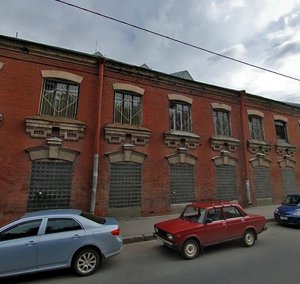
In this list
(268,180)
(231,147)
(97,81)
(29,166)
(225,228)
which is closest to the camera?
(225,228)

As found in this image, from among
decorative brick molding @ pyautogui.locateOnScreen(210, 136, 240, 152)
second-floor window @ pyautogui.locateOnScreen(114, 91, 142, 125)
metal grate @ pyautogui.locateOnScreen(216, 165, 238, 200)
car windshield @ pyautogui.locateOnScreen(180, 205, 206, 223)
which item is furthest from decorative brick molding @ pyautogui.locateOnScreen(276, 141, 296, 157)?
car windshield @ pyautogui.locateOnScreen(180, 205, 206, 223)

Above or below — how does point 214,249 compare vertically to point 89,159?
below

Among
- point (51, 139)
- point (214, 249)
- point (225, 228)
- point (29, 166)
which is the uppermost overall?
point (51, 139)

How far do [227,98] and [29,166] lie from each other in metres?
12.2

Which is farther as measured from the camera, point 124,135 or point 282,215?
point 124,135

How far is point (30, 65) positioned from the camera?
1012cm

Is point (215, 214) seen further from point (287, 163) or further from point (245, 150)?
point (287, 163)

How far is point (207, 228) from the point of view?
22.4ft

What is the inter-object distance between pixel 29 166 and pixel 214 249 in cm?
783

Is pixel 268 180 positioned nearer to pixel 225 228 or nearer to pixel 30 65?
pixel 225 228

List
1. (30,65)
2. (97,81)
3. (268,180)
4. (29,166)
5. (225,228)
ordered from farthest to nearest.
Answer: (268,180)
(97,81)
(30,65)
(29,166)
(225,228)

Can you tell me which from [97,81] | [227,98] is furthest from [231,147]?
[97,81]

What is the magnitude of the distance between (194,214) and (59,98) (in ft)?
25.7

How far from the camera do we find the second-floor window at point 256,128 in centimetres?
1589
